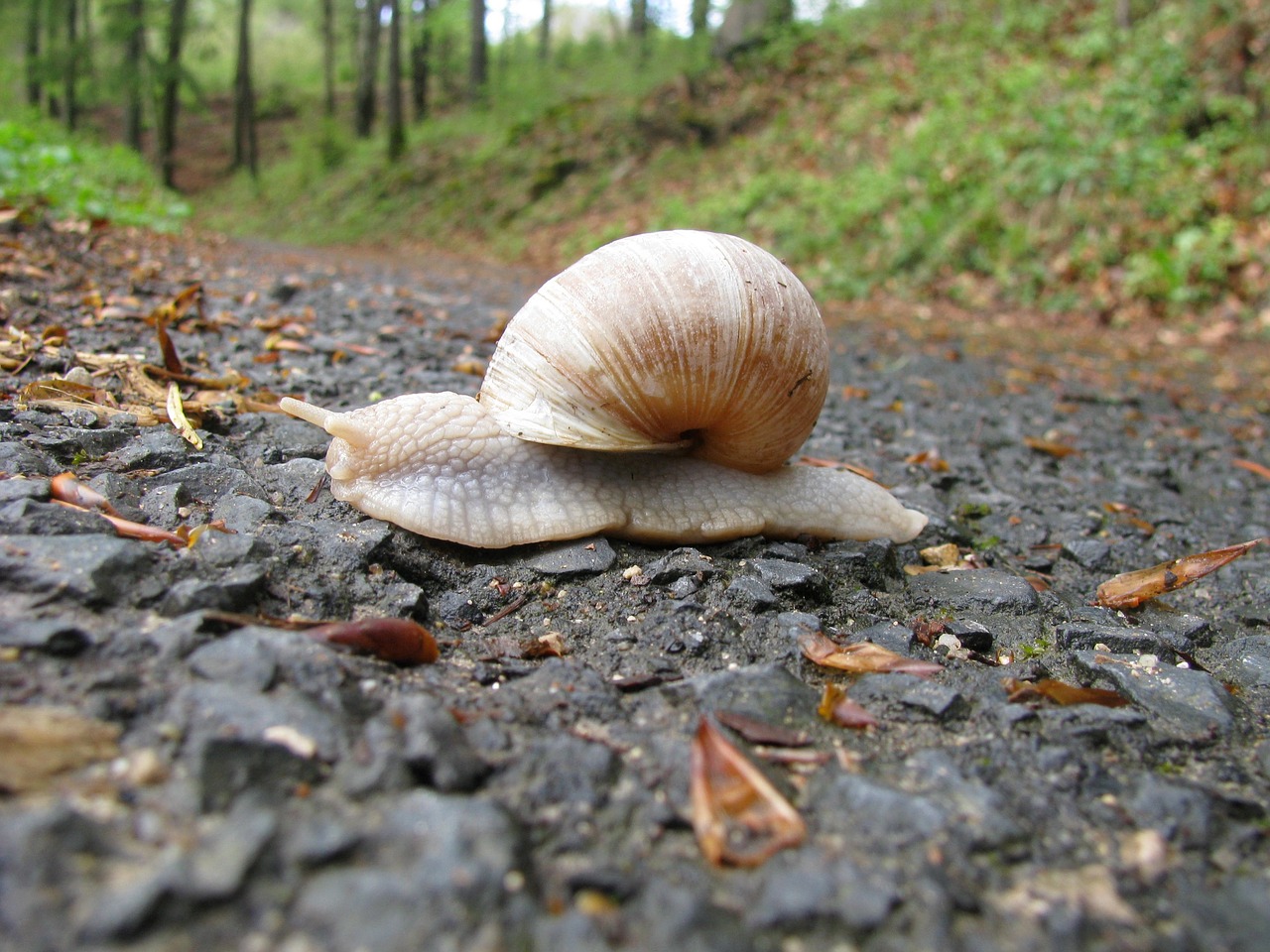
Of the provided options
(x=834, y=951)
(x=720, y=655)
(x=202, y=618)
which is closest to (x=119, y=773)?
(x=202, y=618)

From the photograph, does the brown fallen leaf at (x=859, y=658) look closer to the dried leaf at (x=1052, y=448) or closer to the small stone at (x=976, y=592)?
the small stone at (x=976, y=592)

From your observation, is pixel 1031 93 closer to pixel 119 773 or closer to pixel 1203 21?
pixel 1203 21

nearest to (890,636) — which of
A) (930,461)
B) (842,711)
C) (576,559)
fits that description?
(842,711)

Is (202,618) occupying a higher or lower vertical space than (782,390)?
lower

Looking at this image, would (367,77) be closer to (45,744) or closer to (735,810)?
(45,744)

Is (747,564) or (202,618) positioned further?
(747,564)

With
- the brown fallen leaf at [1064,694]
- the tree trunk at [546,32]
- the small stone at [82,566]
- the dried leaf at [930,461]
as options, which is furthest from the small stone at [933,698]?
the tree trunk at [546,32]
